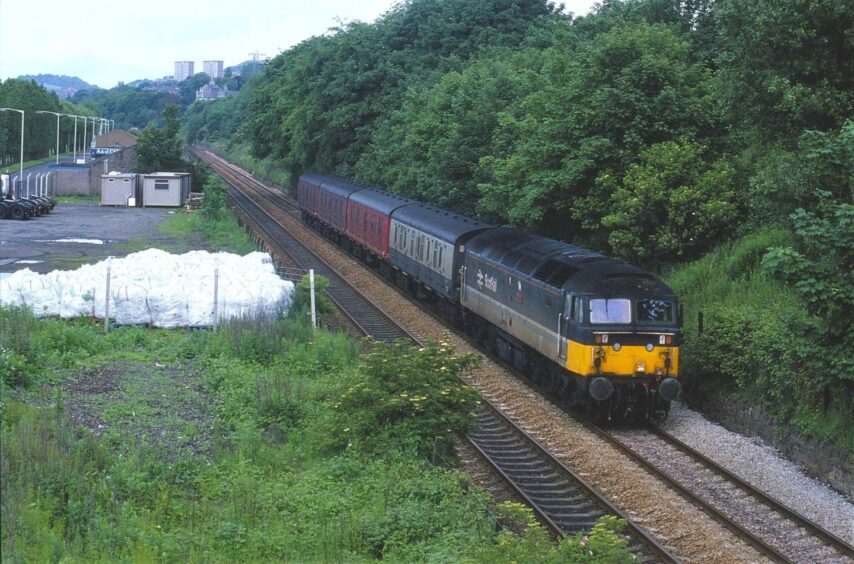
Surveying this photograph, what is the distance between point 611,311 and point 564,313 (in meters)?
0.95

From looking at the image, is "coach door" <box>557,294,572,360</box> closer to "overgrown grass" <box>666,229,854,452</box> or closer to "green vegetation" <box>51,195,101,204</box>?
"overgrown grass" <box>666,229,854,452</box>

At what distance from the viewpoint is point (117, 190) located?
201 feet

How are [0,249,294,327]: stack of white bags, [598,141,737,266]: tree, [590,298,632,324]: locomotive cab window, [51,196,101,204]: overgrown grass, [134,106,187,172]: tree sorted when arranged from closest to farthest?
1. [590,298,632,324]: locomotive cab window
2. [0,249,294,327]: stack of white bags
3. [598,141,737,266]: tree
4. [51,196,101,204]: overgrown grass
5. [134,106,187,172]: tree

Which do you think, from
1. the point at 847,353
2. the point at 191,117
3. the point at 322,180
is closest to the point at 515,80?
the point at 322,180

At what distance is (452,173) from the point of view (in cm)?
3831

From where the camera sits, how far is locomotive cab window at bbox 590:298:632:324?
61.2 ft

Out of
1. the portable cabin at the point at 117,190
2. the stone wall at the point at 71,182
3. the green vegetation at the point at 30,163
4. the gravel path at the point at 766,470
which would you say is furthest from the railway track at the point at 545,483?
the green vegetation at the point at 30,163

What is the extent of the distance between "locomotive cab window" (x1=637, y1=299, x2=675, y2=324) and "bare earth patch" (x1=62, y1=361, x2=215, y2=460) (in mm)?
8076

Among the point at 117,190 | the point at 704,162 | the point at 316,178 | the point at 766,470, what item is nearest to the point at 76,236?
the point at 316,178

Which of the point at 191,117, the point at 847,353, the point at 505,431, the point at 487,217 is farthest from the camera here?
the point at 191,117

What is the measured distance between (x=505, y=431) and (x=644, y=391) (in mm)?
2773

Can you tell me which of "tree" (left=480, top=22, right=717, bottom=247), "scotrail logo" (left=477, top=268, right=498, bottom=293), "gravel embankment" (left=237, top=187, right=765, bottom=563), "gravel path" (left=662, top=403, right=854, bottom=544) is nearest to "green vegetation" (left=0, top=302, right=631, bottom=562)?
"gravel embankment" (left=237, top=187, right=765, bottom=563)

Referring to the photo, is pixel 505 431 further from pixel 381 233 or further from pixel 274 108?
pixel 274 108

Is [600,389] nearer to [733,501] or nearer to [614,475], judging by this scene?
[614,475]
